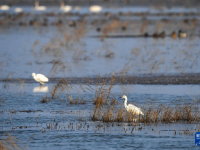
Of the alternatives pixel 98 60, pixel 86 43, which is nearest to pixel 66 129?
pixel 98 60

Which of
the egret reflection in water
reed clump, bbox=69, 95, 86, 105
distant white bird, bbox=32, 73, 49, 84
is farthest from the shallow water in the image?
distant white bird, bbox=32, 73, 49, 84

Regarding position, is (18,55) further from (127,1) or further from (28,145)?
(127,1)

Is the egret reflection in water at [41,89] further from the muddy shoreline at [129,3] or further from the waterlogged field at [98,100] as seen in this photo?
the muddy shoreline at [129,3]

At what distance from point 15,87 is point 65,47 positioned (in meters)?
A: 11.8

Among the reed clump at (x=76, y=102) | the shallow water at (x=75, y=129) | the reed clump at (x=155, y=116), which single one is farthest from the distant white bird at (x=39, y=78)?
the reed clump at (x=155, y=116)

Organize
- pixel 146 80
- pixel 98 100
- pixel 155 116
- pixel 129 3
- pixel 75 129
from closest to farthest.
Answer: pixel 75 129, pixel 155 116, pixel 98 100, pixel 146 80, pixel 129 3

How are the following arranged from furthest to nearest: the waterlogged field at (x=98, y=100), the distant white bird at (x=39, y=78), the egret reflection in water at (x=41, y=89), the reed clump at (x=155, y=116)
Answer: the distant white bird at (x=39, y=78) < the egret reflection in water at (x=41, y=89) < the reed clump at (x=155, y=116) < the waterlogged field at (x=98, y=100)

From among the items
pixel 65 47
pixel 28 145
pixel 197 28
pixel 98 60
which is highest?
pixel 197 28

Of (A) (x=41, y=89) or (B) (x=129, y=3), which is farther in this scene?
(B) (x=129, y=3)

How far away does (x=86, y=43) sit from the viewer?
28.8 meters

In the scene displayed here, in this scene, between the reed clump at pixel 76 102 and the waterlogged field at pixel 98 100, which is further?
the reed clump at pixel 76 102

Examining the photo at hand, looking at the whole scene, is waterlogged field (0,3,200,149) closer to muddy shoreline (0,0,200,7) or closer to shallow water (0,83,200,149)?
shallow water (0,83,200,149)

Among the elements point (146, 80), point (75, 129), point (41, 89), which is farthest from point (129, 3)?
point (75, 129)

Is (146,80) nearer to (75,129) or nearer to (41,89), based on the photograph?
(41,89)
